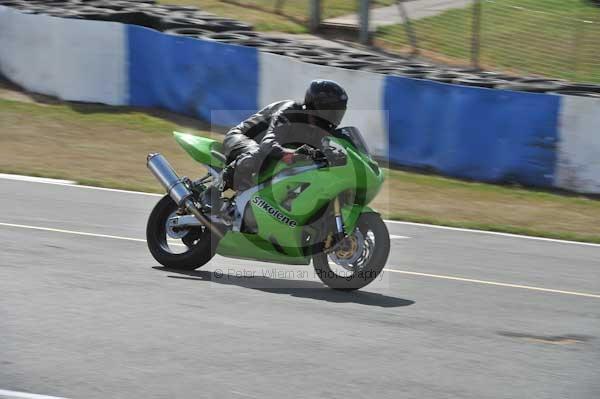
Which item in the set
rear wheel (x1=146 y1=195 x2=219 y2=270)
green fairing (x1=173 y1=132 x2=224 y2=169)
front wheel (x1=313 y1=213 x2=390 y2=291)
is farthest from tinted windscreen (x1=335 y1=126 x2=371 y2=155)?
rear wheel (x1=146 y1=195 x2=219 y2=270)

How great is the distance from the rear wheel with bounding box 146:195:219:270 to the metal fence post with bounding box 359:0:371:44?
1492 centimetres

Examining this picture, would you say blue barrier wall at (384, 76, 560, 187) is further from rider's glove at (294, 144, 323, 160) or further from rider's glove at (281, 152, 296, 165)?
rider's glove at (281, 152, 296, 165)

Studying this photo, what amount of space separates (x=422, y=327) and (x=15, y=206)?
5.89 m

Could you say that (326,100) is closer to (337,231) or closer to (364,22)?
(337,231)

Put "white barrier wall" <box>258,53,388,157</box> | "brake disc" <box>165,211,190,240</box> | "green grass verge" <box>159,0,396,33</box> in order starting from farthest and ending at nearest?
"green grass verge" <box>159,0,396,33</box> < "white barrier wall" <box>258,53,388,157</box> < "brake disc" <box>165,211,190,240</box>

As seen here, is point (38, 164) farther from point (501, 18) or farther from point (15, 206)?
point (501, 18)

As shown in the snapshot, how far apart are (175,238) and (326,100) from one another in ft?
6.07

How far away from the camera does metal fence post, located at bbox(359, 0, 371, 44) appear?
75.6 ft

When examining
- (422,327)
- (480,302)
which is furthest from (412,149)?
(422,327)

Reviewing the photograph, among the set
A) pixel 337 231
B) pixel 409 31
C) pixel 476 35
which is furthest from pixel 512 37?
pixel 337 231

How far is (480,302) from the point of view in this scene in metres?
8.39

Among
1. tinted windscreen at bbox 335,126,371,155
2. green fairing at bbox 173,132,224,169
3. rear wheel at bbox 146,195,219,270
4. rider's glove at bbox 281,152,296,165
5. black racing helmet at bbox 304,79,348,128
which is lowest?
rear wheel at bbox 146,195,219,270

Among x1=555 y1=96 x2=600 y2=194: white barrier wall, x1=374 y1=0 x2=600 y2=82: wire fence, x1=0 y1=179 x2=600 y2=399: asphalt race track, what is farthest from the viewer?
x1=374 y1=0 x2=600 y2=82: wire fence

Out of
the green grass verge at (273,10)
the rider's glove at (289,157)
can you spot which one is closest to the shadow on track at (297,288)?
the rider's glove at (289,157)
